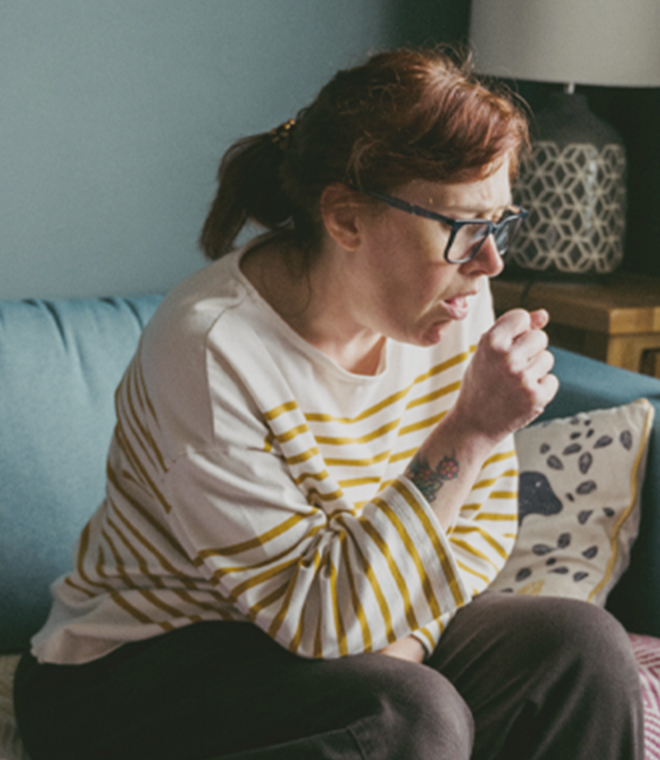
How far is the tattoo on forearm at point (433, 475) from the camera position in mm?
947

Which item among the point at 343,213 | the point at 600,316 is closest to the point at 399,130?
the point at 343,213

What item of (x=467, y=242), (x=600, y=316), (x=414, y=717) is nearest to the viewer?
(x=414, y=717)

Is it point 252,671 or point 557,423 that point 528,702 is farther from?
point 557,423

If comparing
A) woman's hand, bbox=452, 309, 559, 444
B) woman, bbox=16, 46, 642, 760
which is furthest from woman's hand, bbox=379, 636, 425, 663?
woman's hand, bbox=452, 309, 559, 444

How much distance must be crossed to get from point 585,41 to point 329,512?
3.55 feet

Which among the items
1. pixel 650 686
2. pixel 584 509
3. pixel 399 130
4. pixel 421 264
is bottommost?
pixel 650 686

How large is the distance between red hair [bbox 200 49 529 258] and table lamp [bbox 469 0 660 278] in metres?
0.73

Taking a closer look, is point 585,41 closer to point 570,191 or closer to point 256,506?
point 570,191

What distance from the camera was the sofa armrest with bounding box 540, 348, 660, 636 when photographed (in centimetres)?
130

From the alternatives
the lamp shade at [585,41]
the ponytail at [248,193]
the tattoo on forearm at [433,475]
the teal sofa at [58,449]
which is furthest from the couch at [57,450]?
the lamp shade at [585,41]

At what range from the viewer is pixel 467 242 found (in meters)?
0.97

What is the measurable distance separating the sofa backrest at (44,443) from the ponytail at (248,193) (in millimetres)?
379

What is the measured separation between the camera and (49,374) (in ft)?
4.53

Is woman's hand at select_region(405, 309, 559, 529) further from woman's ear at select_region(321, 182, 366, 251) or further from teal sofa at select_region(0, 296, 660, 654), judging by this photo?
teal sofa at select_region(0, 296, 660, 654)
